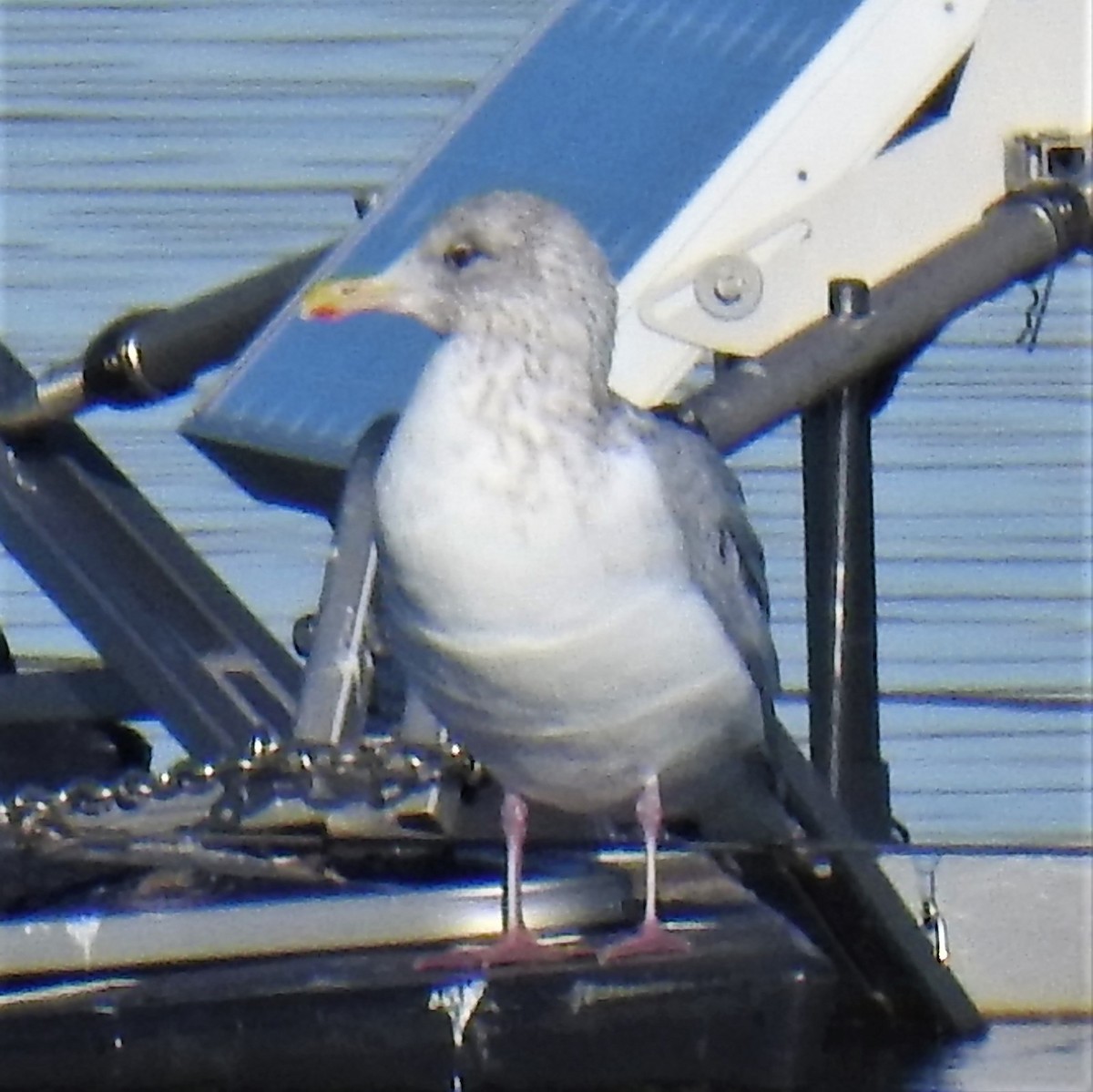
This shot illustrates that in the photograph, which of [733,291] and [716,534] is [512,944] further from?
[733,291]

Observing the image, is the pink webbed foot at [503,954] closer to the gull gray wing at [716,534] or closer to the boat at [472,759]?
the boat at [472,759]

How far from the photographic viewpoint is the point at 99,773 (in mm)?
4680

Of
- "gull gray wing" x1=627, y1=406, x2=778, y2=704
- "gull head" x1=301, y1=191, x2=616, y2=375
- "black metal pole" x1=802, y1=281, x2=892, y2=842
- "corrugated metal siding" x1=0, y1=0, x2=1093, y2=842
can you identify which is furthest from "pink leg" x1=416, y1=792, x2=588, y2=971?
"corrugated metal siding" x1=0, y1=0, x2=1093, y2=842

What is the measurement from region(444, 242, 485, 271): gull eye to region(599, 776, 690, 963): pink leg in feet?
1.73

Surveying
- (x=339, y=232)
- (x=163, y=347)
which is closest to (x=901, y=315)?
(x=163, y=347)

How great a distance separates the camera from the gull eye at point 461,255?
11.7 ft

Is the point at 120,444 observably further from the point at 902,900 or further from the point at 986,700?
the point at 902,900

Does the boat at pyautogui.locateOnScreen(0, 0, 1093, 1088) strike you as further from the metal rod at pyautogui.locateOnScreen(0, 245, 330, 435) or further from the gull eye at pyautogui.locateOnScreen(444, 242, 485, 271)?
the gull eye at pyautogui.locateOnScreen(444, 242, 485, 271)

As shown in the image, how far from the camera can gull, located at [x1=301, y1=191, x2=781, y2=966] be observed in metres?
3.33

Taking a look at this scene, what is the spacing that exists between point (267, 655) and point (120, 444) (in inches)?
84.4

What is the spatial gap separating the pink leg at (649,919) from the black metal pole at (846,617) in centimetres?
58

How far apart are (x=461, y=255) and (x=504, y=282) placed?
2.6 inches

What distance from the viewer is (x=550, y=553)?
3312mm

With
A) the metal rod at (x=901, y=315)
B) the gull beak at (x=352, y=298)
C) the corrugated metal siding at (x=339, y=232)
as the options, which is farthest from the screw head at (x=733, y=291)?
the corrugated metal siding at (x=339, y=232)
